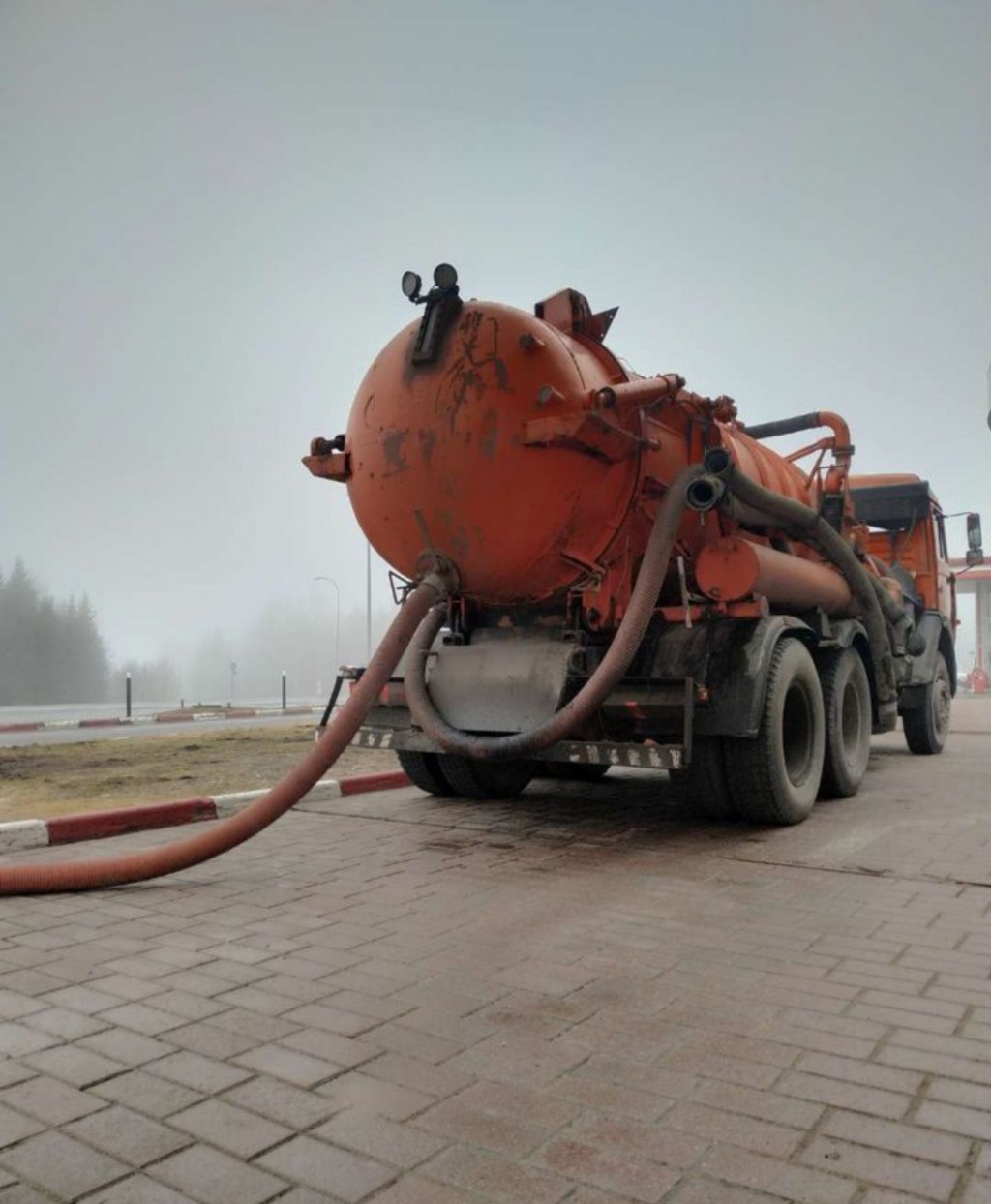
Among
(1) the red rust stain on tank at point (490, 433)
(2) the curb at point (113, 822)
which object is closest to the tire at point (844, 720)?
(1) the red rust stain on tank at point (490, 433)

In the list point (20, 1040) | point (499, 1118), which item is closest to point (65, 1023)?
point (20, 1040)

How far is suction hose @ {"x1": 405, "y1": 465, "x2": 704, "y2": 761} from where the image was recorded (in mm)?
5125

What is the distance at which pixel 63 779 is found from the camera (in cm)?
990

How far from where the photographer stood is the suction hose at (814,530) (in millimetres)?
5805

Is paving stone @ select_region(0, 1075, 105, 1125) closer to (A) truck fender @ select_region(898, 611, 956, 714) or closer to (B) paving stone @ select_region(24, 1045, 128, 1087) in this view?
(B) paving stone @ select_region(24, 1045, 128, 1087)

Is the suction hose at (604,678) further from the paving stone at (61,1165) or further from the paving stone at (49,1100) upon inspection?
the paving stone at (61,1165)

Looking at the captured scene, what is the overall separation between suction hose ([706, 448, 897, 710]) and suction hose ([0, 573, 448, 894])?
75.2 inches

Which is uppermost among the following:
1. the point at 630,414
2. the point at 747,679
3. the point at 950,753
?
the point at 630,414

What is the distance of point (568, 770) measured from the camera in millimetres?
7879

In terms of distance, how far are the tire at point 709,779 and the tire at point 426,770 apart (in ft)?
6.58

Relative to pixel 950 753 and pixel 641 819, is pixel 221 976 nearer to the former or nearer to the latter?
A: pixel 641 819

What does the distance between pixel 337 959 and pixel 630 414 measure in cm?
349

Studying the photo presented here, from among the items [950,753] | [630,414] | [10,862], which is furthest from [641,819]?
[950,753]

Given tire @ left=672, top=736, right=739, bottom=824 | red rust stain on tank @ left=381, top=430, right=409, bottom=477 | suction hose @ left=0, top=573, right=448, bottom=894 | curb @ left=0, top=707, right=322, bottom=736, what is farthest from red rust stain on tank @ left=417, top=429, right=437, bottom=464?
curb @ left=0, top=707, right=322, bottom=736
